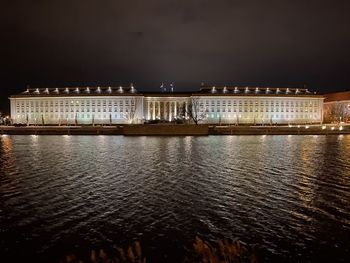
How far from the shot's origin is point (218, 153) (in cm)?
3375

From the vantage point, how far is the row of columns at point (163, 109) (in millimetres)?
119250

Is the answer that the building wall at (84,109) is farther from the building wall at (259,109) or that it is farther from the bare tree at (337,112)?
the bare tree at (337,112)

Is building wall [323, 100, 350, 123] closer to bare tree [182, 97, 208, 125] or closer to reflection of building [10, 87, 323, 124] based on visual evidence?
reflection of building [10, 87, 323, 124]

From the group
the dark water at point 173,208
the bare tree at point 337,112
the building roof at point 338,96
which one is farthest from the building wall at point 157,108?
the dark water at point 173,208

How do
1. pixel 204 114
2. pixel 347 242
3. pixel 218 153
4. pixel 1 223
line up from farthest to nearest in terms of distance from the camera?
1. pixel 204 114
2. pixel 218 153
3. pixel 1 223
4. pixel 347 242

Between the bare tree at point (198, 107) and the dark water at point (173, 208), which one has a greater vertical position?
the bare tree at point (198, 107)

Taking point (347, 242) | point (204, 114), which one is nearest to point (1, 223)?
point (347, 242)

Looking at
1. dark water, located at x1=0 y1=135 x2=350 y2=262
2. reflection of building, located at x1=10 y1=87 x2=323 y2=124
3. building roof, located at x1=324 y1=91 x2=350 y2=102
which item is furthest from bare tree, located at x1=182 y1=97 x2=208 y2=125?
dark water, located at x1=0 y1=135 x2=350 y2=262

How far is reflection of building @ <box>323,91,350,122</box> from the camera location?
11568 centimetres

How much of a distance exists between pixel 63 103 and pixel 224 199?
4340 inches

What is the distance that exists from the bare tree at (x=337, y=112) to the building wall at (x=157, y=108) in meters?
4.54

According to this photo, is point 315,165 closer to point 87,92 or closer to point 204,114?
point 204,114

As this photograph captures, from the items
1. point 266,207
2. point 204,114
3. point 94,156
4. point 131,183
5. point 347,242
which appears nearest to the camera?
point 347,242

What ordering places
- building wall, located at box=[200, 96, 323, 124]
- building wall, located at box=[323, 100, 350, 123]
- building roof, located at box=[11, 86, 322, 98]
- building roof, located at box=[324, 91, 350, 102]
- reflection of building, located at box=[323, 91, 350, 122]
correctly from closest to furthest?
1. building wall, located at box=[323, 100, 350, 123]
2. reflection of building, located at box=[323, 91, 350, 122]
3. building roof, located at box=[11, 86, 322, 98]
4. building wall, located at box=[200, 96, 323, 124]
5. building roof, located at box=[324, 91, 350, 102]
